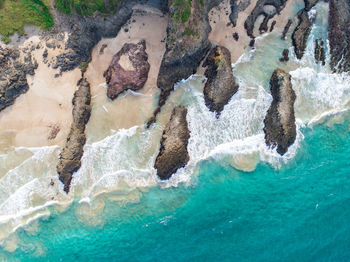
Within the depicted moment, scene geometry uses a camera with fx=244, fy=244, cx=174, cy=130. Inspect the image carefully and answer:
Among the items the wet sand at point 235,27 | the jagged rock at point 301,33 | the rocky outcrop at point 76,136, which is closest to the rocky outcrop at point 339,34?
the jagged rock at point 301,33

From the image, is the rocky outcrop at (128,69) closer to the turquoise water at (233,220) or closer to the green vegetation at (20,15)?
the green vegetation at (20,15)

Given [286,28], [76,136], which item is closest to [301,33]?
[286,28]

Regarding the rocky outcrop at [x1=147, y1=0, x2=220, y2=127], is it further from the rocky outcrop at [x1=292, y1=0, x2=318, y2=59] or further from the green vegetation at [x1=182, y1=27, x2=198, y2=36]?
the rocky outcrop at [x1=292, y1=0, x2=318, y2=59]

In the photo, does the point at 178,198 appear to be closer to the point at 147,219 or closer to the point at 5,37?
the point at 147,219

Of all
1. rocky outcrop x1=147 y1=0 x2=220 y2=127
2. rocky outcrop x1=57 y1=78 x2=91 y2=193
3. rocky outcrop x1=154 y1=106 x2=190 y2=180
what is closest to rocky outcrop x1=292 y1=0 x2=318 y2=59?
rocky outcrop x1=147 y1=0 x2=220 y2=127

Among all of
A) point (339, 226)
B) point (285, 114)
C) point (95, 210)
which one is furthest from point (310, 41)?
point (95, 210)

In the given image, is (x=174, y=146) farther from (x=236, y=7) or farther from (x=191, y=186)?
(x=236, y=7)
